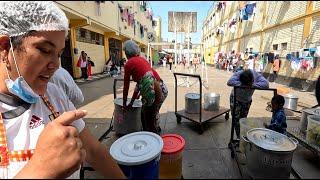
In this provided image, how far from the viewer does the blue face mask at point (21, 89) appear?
107cm

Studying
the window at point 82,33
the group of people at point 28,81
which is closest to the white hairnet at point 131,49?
the group of people at point 28,81

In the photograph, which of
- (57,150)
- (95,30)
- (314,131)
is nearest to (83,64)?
(95,30)

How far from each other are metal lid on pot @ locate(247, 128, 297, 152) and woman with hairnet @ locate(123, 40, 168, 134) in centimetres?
194

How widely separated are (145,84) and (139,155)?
263 cm

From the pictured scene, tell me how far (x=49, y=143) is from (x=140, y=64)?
281 centimetres

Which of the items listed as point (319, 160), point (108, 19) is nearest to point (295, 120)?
point (319, 160)

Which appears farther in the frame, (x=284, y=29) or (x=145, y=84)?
(x=284, y=29)

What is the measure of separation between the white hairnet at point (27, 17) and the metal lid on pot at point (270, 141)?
4.86 ft

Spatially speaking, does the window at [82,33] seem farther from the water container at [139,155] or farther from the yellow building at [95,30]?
the water container at [139,155]

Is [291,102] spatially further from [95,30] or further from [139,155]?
[95,30]

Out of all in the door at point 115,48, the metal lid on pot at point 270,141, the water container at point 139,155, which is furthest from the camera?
the door at point 115,48

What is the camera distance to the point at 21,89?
42.4 inches

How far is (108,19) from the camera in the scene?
1428cm

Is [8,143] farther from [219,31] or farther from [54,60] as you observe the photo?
[219,31]
